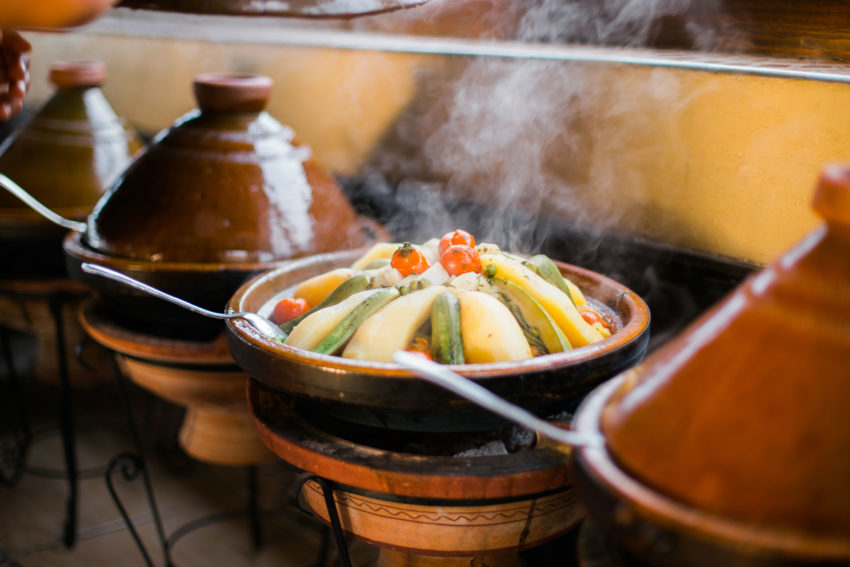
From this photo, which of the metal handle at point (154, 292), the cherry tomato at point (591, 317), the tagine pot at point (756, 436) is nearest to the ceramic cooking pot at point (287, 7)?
the metal handle at point (154, 292)

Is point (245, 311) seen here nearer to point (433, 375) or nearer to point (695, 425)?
point (433, 375)

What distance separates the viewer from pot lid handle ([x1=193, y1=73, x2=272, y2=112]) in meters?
2.74

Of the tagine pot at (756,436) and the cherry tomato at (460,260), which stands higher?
the tagine pot at (756,436)

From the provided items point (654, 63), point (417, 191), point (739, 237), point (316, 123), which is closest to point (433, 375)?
point (739, 237)

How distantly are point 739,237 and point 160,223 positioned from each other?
77.4 inches

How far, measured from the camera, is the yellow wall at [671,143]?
217 cm

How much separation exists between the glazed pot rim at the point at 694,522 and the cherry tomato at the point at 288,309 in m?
1.11

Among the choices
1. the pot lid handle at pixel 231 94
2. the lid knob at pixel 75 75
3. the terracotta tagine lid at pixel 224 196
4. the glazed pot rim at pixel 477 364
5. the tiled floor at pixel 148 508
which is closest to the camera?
the glazed pot rim at pixel 477 364

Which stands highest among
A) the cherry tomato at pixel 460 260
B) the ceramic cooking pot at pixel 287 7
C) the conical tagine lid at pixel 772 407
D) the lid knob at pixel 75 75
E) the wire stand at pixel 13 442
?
the ceramic cooking pot at pixel 287 7

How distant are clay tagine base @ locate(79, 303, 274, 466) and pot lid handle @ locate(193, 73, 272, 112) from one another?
0.89 meters

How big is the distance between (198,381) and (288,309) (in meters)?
0.76

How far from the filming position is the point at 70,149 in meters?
3.68

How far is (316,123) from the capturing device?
13.4ft

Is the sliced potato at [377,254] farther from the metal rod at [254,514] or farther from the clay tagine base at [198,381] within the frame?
the metal rod at [254,514]
